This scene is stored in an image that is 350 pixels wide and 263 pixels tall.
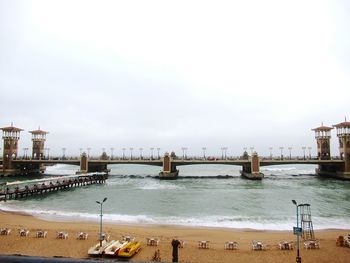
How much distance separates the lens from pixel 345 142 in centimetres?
10256

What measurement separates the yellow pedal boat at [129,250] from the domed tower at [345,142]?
299 feet

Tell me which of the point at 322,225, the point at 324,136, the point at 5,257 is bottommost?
the point at 322,225

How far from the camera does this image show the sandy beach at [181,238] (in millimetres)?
24062

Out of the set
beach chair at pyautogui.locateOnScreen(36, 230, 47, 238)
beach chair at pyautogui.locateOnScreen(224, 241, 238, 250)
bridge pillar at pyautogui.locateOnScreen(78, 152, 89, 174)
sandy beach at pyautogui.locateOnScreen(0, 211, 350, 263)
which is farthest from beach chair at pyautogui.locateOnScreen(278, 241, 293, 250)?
bridge pillar at pyautogui.locateOnScreen(78, 152, 89, 174)

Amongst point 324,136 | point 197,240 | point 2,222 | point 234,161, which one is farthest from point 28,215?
point 324,136

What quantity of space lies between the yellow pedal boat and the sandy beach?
509 millimetres

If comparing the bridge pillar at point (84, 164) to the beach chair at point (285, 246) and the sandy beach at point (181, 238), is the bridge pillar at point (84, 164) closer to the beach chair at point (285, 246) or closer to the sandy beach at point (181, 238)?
the sandy beach at point (181, 238)

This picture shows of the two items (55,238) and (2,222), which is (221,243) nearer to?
(55,238)

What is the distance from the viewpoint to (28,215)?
42.8m

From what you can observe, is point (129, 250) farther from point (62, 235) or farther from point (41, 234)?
point (41, 234)

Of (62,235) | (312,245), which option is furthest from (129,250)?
(312,245)

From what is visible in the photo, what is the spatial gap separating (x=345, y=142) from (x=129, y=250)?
99.1 metres

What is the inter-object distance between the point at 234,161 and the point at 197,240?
76.5 metres

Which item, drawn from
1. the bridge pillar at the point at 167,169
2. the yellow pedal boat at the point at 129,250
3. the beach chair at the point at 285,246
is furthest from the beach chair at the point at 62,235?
the bridge pillar at the point at 167,169
